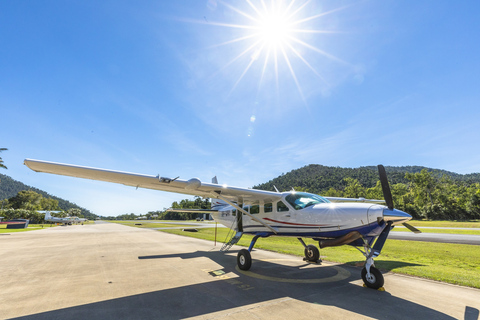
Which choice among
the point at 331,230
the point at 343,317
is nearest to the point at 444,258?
the point at 331,230

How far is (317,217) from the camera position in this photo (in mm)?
7145

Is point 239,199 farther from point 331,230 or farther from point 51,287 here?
point 51,287

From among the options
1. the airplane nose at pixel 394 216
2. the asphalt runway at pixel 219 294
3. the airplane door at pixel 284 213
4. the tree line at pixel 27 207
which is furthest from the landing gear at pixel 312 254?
the tree line at pixel 27 207

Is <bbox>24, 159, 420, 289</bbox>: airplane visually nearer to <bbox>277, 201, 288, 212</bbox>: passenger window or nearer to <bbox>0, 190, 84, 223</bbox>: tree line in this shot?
<bbox>277, 201, 288, 212</bbox>: passenger window

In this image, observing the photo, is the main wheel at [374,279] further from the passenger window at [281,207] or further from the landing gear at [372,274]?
the passenger window at [281,207]

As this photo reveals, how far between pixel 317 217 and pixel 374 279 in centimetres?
215

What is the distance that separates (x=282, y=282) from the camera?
263 inches

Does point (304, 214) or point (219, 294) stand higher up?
point (304, 214)

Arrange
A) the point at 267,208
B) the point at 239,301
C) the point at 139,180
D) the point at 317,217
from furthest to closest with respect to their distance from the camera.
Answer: the point at 267,208
the point at 139,180
the point at 317,217
the point at 239,301

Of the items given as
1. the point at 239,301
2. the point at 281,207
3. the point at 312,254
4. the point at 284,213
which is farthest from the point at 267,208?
the point at 239,301

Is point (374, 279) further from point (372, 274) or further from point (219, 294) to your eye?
point (219, 294)

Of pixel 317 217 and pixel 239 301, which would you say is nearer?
pixel 239 301

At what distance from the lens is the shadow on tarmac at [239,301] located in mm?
4395

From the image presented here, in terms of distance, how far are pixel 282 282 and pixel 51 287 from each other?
6.72 metres
